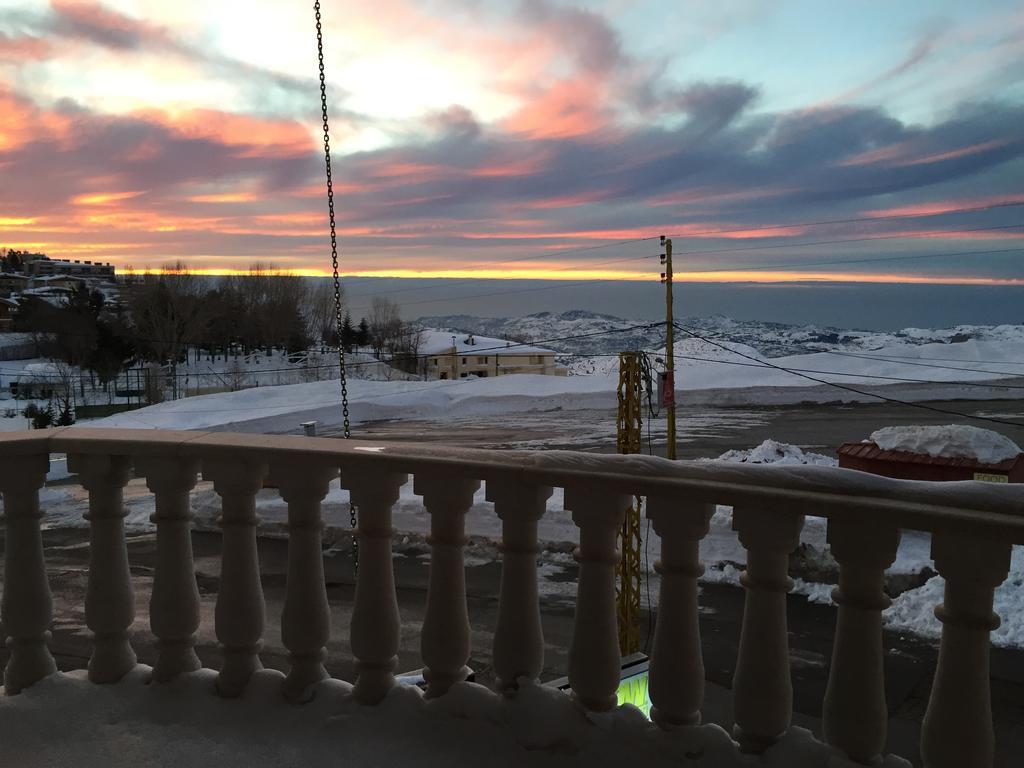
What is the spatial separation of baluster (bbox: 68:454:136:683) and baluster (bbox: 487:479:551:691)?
3.63 ft

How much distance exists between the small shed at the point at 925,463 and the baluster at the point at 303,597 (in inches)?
430

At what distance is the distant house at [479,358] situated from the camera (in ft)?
156

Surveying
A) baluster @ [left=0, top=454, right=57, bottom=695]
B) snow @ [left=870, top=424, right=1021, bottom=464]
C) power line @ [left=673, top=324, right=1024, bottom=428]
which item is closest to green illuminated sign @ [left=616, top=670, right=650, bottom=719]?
baluster @ [left=0, top=454, right=57, bottom=695]

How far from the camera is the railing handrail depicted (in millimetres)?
1242

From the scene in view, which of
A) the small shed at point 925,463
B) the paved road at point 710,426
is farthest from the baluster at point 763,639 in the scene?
the paved road at point 710,426

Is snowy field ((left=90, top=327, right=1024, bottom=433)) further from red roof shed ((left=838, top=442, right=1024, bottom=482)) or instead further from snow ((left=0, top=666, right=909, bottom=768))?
snow ((left=0, top=666, right=909, bottom=768))

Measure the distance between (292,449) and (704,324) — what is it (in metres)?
32.1

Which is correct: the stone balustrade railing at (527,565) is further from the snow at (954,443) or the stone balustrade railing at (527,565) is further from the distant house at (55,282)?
the distant house at (55,282)

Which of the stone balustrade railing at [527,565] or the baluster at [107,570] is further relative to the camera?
the baluster at [107,570]

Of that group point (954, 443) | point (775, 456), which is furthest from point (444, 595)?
point (775, 456)

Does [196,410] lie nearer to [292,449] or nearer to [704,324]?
[704,324]

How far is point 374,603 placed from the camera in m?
1.90

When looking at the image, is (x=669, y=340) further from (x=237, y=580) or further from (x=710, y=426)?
(x=237, y=580)

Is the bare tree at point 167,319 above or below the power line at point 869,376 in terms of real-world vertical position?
above
